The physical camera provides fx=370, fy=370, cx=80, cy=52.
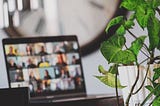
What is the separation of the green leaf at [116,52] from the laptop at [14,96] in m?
0.39

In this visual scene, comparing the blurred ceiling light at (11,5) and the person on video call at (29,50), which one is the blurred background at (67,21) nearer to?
the blurred ceiling light at (11,5)

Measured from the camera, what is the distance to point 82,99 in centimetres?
135

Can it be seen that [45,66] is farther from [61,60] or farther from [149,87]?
[149,87]

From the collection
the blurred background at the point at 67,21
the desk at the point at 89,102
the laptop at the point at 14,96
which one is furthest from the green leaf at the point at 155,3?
the blurred background at the point at 67,21

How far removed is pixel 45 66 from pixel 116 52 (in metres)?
0.87

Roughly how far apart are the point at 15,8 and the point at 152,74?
3.69ft

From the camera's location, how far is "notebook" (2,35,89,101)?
156 centimetres

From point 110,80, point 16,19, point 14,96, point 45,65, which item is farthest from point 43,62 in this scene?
point 110,80

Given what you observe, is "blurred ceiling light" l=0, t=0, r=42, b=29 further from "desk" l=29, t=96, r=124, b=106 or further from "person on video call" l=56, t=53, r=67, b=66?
"desk" l=29, t=96, r=124, b=106

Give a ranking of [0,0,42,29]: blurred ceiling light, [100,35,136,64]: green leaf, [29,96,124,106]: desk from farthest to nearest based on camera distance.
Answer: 1. [0,0,42,29]: blurred ceiling light
2. [29,96,124,106]: desk
3. [100,35,136,64]: green leaf

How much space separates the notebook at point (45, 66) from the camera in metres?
1.56

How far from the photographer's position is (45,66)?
63.4 inches

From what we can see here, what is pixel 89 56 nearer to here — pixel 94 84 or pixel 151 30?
pixel 94 84

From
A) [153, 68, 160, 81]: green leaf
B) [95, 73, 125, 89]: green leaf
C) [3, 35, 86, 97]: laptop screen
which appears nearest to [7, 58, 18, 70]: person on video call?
[3, 35, 86, 97]: laptop screen
